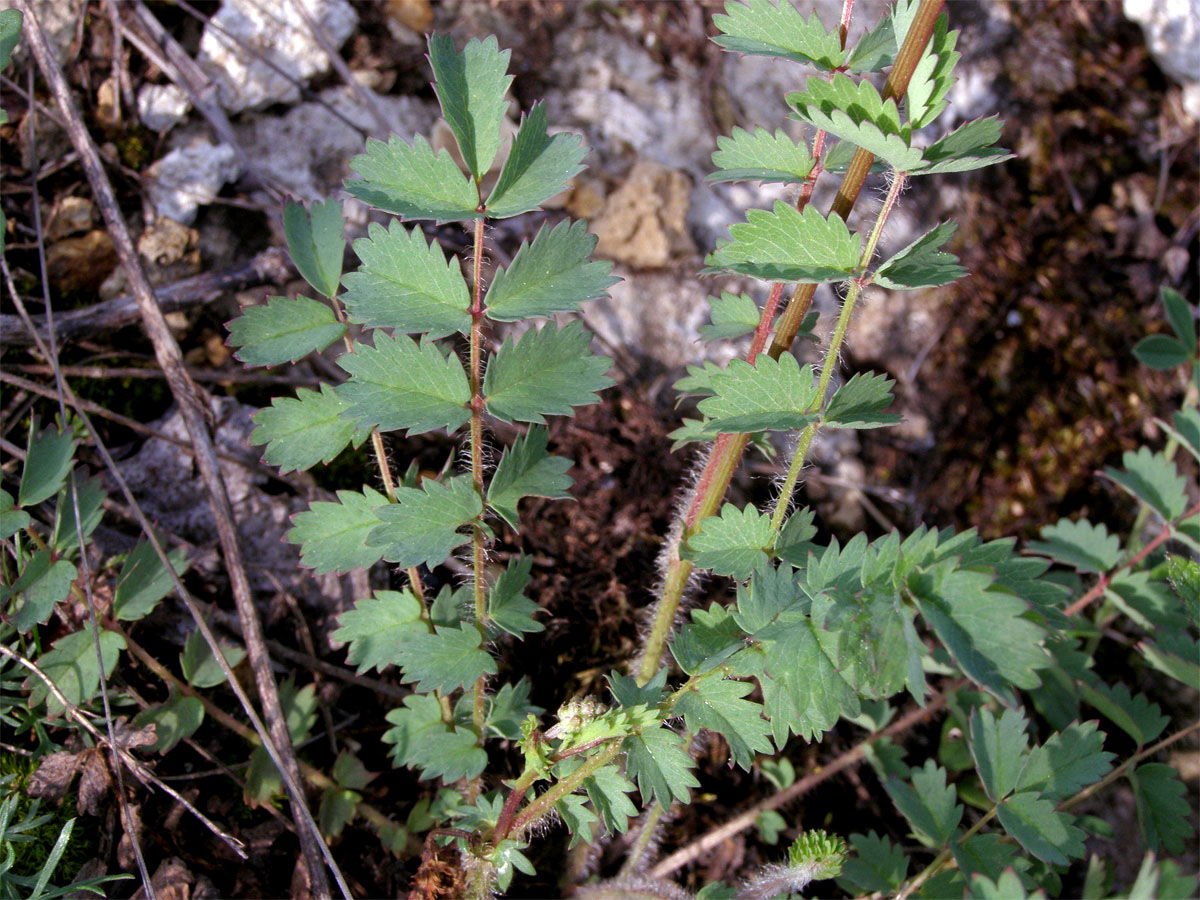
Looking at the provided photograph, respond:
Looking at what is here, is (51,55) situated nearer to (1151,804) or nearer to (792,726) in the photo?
(792,726)

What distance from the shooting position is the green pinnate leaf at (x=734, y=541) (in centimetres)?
158

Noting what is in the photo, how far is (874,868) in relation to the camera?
74.8 inches

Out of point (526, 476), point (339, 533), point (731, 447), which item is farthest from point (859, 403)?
point (339, 533)

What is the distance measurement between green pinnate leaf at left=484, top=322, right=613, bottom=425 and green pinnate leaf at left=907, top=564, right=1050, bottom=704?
677 mm

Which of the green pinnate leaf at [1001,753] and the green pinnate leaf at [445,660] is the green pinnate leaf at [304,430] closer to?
the green pinnate leaf at [445,660]

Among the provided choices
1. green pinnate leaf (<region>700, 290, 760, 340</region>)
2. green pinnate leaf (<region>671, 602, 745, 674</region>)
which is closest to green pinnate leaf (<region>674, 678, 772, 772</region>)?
green pinnate leaf (<region>671, 602, 745, 674</region>)

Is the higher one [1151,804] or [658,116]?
[658,116]

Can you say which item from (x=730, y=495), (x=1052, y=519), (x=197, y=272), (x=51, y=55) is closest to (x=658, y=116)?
(x=730, y=495)

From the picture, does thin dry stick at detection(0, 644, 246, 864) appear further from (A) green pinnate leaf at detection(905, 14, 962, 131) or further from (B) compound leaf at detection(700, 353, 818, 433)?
(A) green pinnate leaf at detection(905, 14, 962, 131)

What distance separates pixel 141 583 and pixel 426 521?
0.79 meters

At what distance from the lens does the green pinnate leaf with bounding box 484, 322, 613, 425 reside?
1.51m

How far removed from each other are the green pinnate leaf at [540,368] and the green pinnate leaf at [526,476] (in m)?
0.13

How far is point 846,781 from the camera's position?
2535 mm

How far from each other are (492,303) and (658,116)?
77.4 inches
